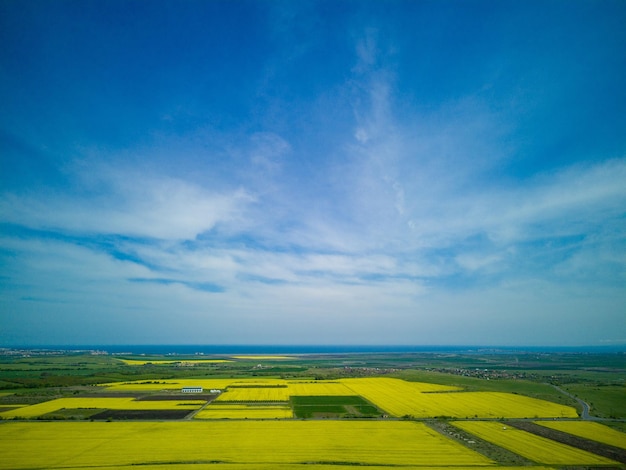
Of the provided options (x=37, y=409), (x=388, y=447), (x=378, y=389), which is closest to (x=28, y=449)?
(x=37, y=409)

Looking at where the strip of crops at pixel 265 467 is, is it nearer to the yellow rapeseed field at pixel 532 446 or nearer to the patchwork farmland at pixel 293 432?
the patchwork farmland at pixel 293 432

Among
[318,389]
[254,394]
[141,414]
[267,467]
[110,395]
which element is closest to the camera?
[267,467]

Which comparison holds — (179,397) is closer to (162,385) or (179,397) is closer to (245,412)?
(162,385)


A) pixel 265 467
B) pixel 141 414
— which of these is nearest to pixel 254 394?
pixel 141 414

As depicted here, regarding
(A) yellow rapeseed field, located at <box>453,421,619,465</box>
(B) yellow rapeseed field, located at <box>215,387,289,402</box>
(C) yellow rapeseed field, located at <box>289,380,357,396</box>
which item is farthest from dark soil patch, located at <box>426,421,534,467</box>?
(B) yellow rapeseed field, located at <box>215,387,289,402</box>

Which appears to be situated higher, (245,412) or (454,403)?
(245,412)

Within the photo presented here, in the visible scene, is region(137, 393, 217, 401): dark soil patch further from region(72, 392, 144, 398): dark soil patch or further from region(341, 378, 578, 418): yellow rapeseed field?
region(341, 378, 578, 418): yellow rapeseed field

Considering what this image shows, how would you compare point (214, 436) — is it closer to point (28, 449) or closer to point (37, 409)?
point (28, 449)
